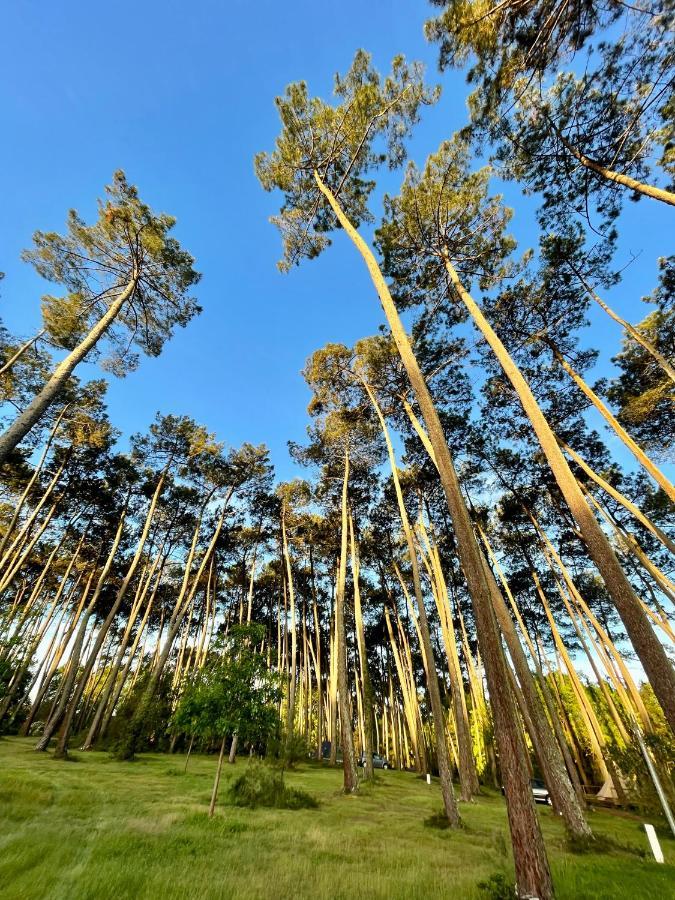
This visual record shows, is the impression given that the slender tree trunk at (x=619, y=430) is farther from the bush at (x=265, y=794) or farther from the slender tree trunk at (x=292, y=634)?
the slender tree trunk at (x=292, y=634)

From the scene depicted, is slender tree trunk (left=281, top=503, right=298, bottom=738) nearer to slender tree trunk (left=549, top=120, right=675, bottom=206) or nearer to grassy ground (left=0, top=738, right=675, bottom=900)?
grassy ground (left=0, top=738, right=675, bottom=900)

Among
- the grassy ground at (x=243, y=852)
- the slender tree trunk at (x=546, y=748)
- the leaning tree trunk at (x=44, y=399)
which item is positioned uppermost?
the leaning tree trunk at (x=44, y=399)

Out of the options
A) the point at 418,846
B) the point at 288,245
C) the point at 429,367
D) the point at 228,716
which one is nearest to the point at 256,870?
the point at 418,846

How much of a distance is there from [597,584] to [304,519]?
1597cm

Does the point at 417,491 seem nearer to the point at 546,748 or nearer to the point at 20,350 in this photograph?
the point at 546,748

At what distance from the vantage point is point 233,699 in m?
8.92

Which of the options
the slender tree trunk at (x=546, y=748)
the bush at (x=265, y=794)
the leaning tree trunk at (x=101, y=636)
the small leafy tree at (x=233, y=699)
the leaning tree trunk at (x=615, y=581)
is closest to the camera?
the leaning tree trunk at (x=615, y=581)

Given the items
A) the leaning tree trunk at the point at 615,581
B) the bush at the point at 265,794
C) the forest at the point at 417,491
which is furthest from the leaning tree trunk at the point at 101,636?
the leaning tree trunk at the point at 615,581

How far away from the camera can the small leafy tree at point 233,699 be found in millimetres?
8711

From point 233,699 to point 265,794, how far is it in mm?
3311

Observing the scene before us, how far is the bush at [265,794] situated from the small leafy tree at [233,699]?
4.24 ft

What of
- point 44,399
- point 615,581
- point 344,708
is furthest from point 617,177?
point 344,708

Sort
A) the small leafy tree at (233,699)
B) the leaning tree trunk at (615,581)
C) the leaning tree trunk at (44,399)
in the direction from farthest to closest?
the small leafy tree at (233,699) → the leaning tree trunk at (44,399) → the leaning tree trunk at (615,581)

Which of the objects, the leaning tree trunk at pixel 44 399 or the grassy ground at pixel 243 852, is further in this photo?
the leaning tree trunk at pixel 44 399
